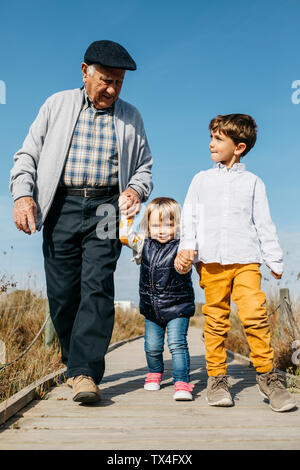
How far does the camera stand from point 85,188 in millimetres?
3277

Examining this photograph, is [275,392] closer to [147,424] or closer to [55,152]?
[147,424]

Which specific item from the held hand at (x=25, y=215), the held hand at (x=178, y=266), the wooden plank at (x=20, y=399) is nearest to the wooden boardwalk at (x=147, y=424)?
the wooden plank at (x=20, y=399)

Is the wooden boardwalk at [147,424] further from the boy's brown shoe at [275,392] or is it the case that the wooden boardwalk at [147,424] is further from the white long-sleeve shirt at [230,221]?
the white long-sleeve shirt at [230,221]

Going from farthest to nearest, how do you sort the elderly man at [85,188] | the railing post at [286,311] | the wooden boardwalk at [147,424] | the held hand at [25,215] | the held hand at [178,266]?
1. the railing post at [286,311]
2. the held hand at [178,266]
3. the elderly man at [85,188]
4. the held hand at [25,215]
5. the wooden boardwalk at [147,424]

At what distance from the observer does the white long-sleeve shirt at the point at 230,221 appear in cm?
321

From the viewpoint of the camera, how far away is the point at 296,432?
7.70 feet

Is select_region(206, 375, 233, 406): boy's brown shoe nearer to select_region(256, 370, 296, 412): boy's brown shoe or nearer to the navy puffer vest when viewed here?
select_region(256, 370, 296, 412): boy's brown shoe

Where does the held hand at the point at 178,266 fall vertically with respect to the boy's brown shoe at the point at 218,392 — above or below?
above

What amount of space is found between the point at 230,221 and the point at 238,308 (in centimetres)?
61

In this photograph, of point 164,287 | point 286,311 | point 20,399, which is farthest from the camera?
point 286,311

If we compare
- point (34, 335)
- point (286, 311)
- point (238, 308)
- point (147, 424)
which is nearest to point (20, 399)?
point (147, 424)

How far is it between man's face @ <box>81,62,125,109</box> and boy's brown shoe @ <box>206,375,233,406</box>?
82.0 inches

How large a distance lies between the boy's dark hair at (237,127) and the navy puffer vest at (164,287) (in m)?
0.92
